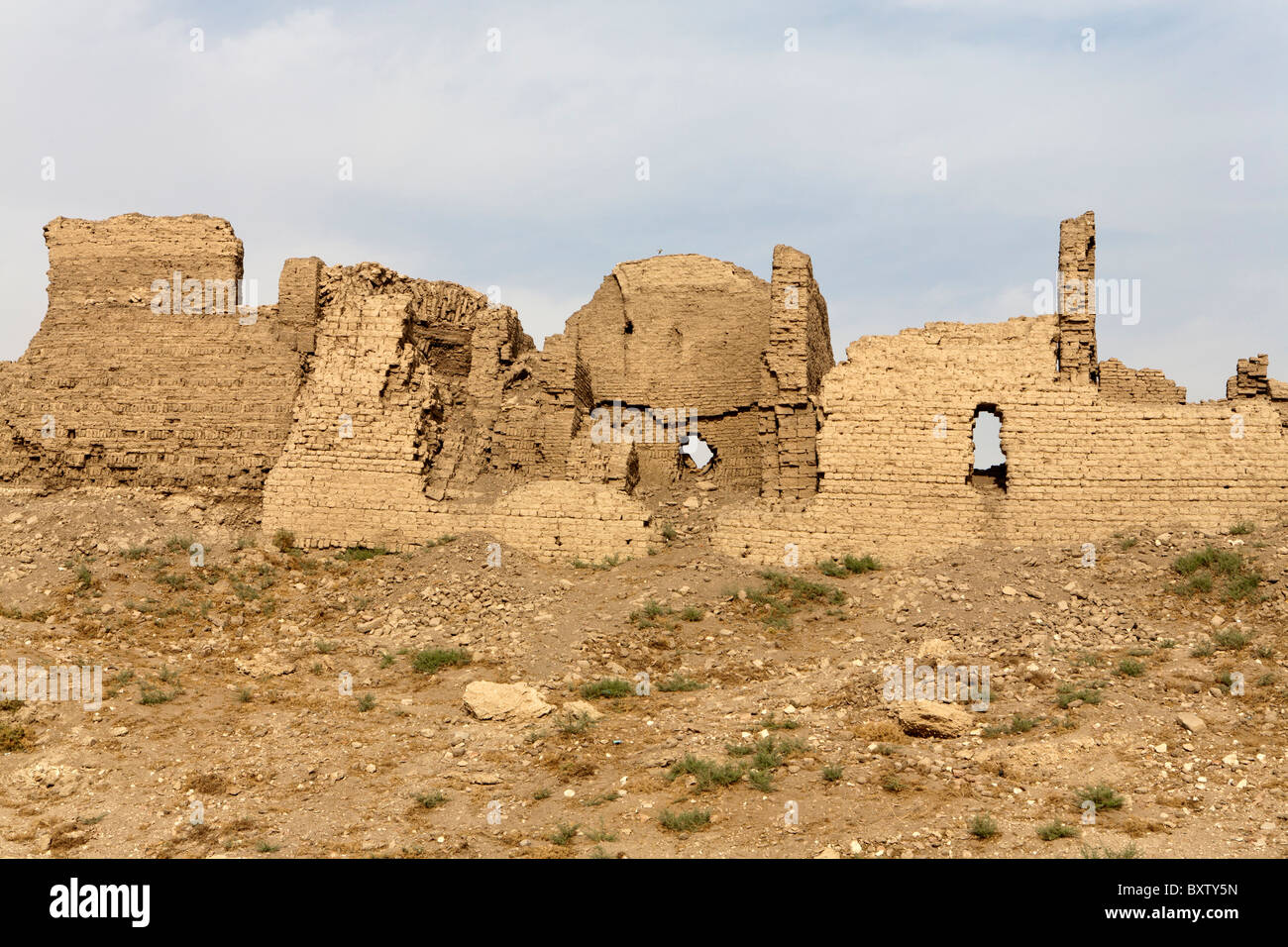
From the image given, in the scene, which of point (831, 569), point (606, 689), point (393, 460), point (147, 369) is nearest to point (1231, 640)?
point (831, 569)

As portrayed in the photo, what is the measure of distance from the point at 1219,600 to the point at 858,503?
4.72 metres

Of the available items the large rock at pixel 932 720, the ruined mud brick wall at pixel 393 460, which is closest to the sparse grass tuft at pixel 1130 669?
the large rock at pixel 932 720

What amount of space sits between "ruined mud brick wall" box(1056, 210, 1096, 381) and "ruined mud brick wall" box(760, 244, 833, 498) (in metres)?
3.70

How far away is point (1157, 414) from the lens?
45.6 feet

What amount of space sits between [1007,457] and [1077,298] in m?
2.66

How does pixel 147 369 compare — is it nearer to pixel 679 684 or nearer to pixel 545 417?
pixel 545 417

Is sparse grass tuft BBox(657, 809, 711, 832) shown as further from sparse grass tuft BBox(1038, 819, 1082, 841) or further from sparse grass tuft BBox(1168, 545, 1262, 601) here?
sparse grass tuft BBox(1168, 545, 1262, 601)

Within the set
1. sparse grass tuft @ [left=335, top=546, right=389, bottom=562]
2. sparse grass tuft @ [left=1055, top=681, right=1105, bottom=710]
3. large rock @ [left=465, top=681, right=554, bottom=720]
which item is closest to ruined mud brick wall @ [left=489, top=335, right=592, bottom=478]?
sparse grass tuft @ [left=335, top=546, right=389, bottom=562]

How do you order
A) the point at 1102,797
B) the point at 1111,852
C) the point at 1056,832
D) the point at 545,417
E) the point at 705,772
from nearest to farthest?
the point at 1111,852 < the point at 1056,832 < the point at 1102,797 < the point at 705,772 < the point at 545,417

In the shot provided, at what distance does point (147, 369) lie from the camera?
16250 mm

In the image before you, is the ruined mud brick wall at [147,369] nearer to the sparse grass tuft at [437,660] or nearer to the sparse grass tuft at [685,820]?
the sparse grass tuft at [437,660]

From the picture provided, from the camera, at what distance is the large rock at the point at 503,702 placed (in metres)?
10.5
